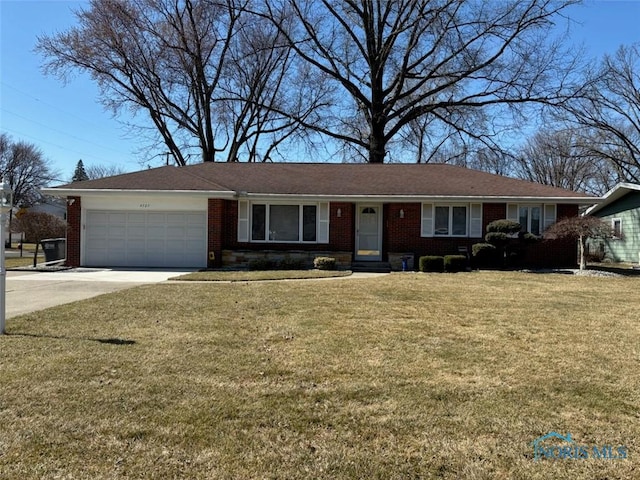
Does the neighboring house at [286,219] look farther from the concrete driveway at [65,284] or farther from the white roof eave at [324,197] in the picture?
the concrete driveway at [65,284]

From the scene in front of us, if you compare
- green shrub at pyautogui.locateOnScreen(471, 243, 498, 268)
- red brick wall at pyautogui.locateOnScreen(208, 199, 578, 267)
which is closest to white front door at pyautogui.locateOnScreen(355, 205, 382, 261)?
red brick wall at pyautogui.locateOnScreen(208, 199, 578, 267)

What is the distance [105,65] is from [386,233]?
71.3ft

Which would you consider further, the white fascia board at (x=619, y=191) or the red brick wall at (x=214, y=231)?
the white fascia board at (x=619, y=191)

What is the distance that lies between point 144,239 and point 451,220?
37.5 feet

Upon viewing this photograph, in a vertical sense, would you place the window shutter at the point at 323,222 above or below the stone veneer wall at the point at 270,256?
above

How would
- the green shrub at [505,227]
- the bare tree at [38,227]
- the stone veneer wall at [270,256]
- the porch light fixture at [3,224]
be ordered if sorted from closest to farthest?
the porch light fixture at [3,224]
the green shrub at [505,227]
the stone veneer wall at [270,256]
the bare tree at [38,227]

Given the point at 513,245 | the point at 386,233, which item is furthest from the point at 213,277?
the point at 513,245

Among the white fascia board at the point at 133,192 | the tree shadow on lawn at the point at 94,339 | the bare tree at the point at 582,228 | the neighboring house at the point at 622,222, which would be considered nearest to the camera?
the tree shadow on lawn at the point at 94,339

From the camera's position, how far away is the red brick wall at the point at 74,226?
1647 cm

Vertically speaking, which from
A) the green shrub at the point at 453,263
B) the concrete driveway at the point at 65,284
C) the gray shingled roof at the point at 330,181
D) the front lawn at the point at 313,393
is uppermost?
the gray shingled roof at the point at 330,181

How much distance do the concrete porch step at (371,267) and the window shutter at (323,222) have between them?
1472 mm

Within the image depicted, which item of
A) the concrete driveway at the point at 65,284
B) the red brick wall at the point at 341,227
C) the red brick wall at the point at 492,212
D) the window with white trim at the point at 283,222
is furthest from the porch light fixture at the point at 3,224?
the red brick wall at the point at 492,212

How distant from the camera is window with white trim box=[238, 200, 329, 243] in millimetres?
17297

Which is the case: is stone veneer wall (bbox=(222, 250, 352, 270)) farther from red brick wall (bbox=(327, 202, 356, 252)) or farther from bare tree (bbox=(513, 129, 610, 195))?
bare tree (bbox=(513, 129, 610, 195))
